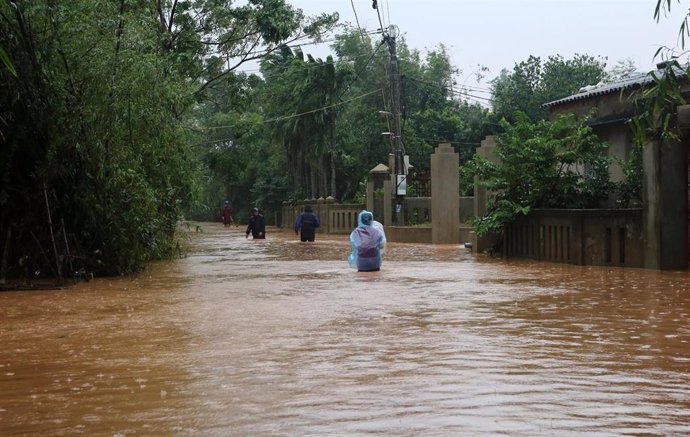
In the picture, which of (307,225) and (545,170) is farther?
(307,225)


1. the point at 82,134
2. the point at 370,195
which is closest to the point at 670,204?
the point at 82,134

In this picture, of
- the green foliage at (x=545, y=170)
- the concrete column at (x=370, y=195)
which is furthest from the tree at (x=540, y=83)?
the green foliage at (x=545, y=170)

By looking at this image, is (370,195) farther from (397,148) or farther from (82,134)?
(82,134)

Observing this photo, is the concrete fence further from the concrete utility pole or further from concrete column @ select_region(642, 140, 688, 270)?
the concrete utility pole

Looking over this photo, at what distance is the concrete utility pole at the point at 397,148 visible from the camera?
3581 cm

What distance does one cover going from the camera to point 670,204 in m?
18.1

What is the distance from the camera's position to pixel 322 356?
8406mm

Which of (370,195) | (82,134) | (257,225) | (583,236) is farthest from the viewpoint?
(370,195)

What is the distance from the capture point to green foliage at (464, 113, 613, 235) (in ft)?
72.7

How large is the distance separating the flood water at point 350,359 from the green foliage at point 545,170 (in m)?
6.24

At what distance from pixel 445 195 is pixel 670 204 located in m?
14.5

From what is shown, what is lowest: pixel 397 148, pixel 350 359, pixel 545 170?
pixel 350 359

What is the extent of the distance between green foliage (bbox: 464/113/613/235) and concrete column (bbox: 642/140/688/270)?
358 centimetres

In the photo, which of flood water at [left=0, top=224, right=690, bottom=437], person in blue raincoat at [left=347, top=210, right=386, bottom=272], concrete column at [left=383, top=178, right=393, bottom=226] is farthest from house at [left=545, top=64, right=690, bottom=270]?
concrete column at [left=383, top=178, right=393, bottom=226]
